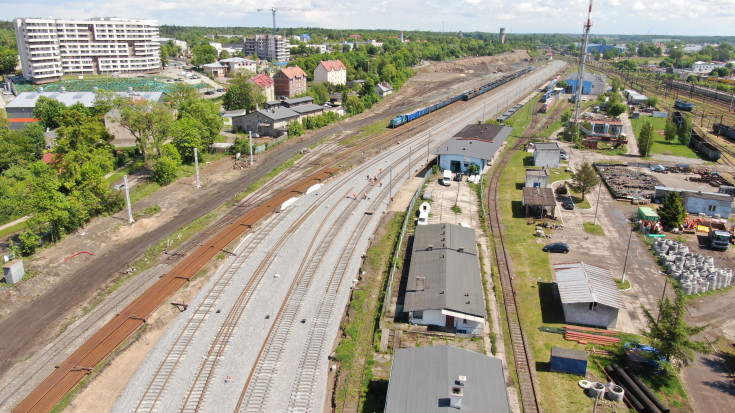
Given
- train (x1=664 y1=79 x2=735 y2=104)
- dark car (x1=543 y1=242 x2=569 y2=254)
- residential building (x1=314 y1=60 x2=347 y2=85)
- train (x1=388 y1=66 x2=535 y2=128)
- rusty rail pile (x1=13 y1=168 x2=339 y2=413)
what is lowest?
rusty rail pile (x1=13 y1=168 x2=339 y2=413)

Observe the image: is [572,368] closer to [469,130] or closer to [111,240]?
[111,240]

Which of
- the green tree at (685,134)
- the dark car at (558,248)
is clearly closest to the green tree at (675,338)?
the dark car at (558,248)

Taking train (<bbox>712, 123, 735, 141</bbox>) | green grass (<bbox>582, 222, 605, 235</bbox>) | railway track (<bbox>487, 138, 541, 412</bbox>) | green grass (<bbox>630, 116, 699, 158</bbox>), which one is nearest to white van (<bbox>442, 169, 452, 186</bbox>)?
railway track (<bbox>487, 138, 541, 412</bbox>)

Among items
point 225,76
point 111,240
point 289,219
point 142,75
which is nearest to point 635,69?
point 225,76

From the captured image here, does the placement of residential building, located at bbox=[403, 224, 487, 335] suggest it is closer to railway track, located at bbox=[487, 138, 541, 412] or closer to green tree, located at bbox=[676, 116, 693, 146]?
railway track, located at bbox=[487, 138, 541, 412]

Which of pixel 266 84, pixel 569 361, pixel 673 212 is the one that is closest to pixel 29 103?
pixel 266 84

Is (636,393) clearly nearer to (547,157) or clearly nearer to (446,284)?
(446,284)
